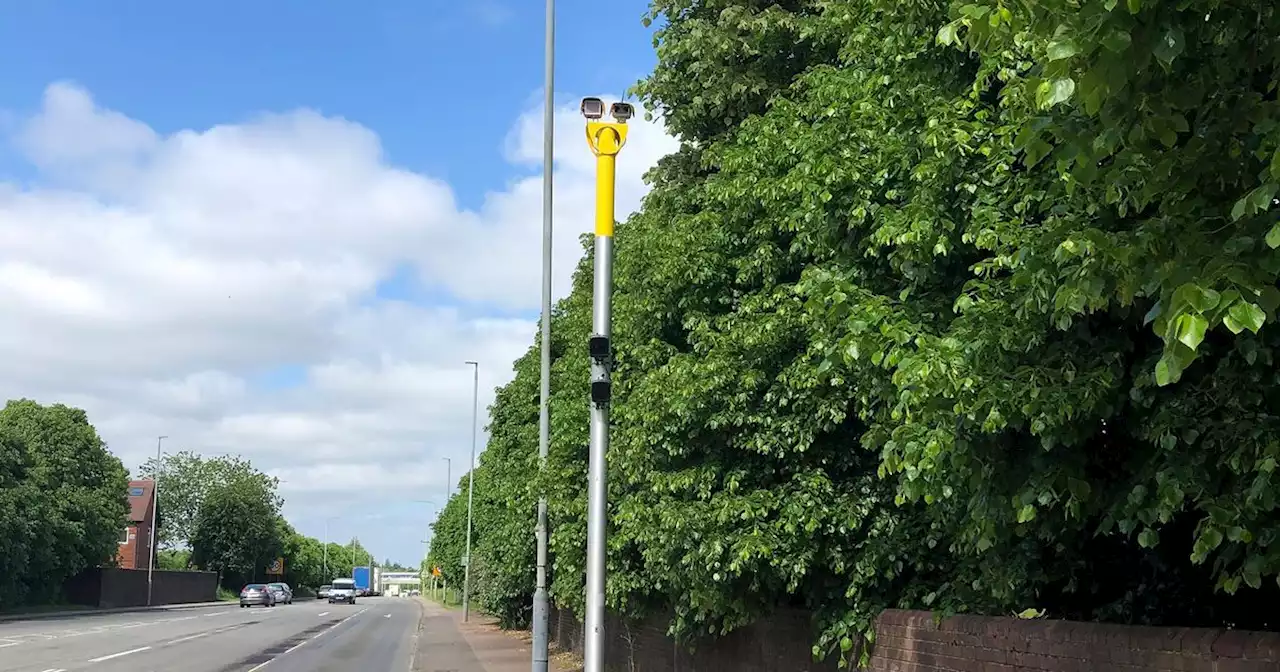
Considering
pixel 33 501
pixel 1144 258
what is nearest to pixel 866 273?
pixel 1144 258

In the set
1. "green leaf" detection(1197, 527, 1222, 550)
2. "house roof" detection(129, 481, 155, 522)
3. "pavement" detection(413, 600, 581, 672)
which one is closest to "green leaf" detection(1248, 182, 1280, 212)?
"green leaf" detection(1197, 527, 1222, 550)

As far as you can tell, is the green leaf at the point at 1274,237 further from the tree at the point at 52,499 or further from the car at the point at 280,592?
the car at the point at 280,592

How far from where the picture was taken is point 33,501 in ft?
168

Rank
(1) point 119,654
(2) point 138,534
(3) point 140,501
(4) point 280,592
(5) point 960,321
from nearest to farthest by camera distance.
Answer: (5) point 960,321, (1) point 119,654, (4) point 280,592, (2) point 138,534, (3) point 140,501

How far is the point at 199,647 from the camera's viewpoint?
94.5 feet

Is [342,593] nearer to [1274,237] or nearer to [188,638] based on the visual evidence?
[188,638]

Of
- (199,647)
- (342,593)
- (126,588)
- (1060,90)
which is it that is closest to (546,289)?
(1060,90)

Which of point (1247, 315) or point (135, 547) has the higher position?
Answer: point (135, 547)

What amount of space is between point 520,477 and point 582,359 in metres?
7.31

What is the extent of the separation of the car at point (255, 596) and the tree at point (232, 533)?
85.1ft

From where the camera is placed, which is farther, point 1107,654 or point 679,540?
point 679,540

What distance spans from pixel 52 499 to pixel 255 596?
18671 mm

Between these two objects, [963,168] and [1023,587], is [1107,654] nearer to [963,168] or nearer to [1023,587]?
[1023,587]

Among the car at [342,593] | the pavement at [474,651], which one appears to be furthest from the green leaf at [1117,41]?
the car at [342,593]
